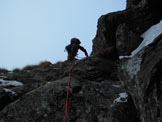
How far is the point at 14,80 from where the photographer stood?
7.34 metres

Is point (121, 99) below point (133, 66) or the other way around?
below

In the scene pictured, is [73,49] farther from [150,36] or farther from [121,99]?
[121,99]

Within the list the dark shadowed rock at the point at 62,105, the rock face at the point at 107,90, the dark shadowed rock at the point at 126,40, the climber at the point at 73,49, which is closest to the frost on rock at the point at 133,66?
the rock face at the point at 107,90

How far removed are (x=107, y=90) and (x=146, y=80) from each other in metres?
2.33

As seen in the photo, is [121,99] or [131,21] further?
[131,21]

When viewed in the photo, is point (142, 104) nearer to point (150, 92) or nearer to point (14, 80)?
point (150, 92)

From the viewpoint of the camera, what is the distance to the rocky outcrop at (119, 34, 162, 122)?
12.0 ft

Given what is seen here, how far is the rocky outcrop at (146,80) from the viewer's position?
12.0ft

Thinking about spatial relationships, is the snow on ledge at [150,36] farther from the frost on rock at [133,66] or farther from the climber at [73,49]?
the climber at [73,49]

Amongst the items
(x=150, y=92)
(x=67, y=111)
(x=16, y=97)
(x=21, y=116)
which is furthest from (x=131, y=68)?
(x=16, y=97)

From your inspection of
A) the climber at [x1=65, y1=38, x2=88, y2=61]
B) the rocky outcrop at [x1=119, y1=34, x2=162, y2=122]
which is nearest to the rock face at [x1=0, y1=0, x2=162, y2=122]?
the rocky outcrop at [x1=119, y1=34, x2=162, y2=122]

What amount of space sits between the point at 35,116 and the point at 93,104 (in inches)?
73.3

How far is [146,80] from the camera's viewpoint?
3.96 metres

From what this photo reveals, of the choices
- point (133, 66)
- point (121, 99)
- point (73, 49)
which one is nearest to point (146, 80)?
point (133, 66)
